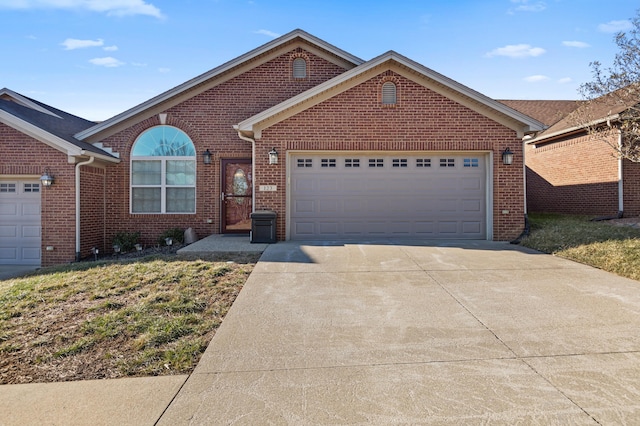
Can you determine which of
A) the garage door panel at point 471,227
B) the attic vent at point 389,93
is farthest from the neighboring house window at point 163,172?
the garage door panel at point 471,227

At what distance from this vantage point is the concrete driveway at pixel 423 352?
2.82 meters

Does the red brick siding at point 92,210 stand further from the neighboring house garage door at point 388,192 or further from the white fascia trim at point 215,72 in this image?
the neighboring house garage door at point 388,192

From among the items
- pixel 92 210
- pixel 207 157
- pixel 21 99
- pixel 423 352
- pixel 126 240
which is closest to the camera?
pixel 423 352

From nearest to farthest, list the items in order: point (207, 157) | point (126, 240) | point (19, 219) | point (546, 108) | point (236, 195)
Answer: point (19, 219) < point (126, 240) < point (207, 157) < point (236, 195) < point (546, 108)

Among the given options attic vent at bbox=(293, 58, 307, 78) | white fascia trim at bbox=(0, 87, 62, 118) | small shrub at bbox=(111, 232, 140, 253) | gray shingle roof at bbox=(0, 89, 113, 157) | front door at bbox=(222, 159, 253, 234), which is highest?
attic vent at bbox=(293, 58, 307, 78)

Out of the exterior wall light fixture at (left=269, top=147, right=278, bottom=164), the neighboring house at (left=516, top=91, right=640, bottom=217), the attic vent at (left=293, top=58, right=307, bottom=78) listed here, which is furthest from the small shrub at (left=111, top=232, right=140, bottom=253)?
the neighboring house at (left=516, top=91, right=640, bottom=217)

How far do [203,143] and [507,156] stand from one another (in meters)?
8.99

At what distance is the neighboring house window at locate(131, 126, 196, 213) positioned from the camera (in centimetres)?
1177

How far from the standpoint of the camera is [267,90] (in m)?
12.3

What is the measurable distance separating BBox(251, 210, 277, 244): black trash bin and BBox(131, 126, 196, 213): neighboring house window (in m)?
3.07

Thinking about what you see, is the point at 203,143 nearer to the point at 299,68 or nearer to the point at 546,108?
the point at 299,68

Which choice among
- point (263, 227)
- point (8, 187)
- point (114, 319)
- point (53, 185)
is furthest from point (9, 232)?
point (114, 319)

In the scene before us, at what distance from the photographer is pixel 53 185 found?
10.0 m

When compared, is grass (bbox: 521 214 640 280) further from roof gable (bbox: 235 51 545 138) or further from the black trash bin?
the black trash bin
